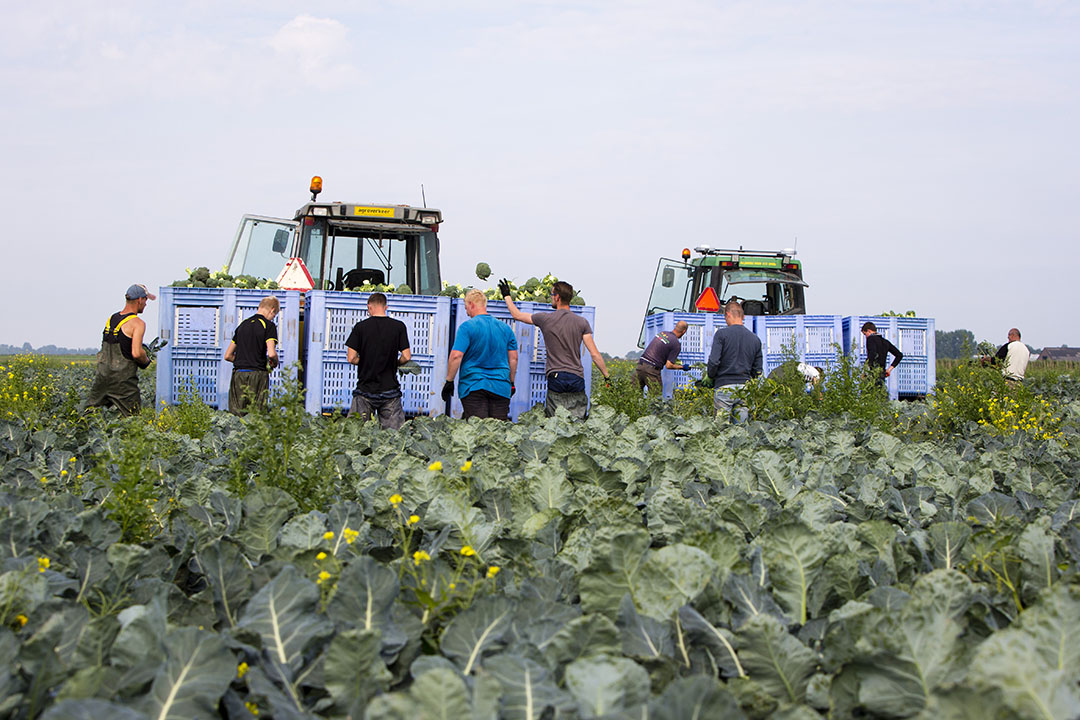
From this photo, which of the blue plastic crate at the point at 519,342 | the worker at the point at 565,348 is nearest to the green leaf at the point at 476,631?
the worker at the point at 565,348

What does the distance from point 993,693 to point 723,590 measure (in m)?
0.73

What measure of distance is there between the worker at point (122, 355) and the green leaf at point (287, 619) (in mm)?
7153

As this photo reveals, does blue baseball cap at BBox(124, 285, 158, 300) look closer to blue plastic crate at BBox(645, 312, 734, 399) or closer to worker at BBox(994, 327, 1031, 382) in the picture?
blue plastic crate at BBox(645, 312, 734, 399)

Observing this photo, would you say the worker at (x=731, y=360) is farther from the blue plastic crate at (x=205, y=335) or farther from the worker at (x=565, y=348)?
the blue plastic crate at (x=205, y=335)

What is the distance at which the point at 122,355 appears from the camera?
8.52 meters

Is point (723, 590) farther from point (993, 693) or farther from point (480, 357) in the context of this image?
point (480, 357)

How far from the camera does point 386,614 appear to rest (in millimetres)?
1903

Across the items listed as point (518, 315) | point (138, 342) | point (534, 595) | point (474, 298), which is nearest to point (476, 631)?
point (534, 595)

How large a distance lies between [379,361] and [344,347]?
2.14 meters

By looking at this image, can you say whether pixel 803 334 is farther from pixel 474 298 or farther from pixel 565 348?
pixel 474 298

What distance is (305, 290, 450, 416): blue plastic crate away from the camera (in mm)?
9984

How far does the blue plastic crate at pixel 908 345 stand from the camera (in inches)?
532

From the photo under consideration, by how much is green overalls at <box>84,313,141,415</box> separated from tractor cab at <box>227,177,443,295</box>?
3574 mm

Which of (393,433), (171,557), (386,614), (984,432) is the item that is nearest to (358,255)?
(393,433)
